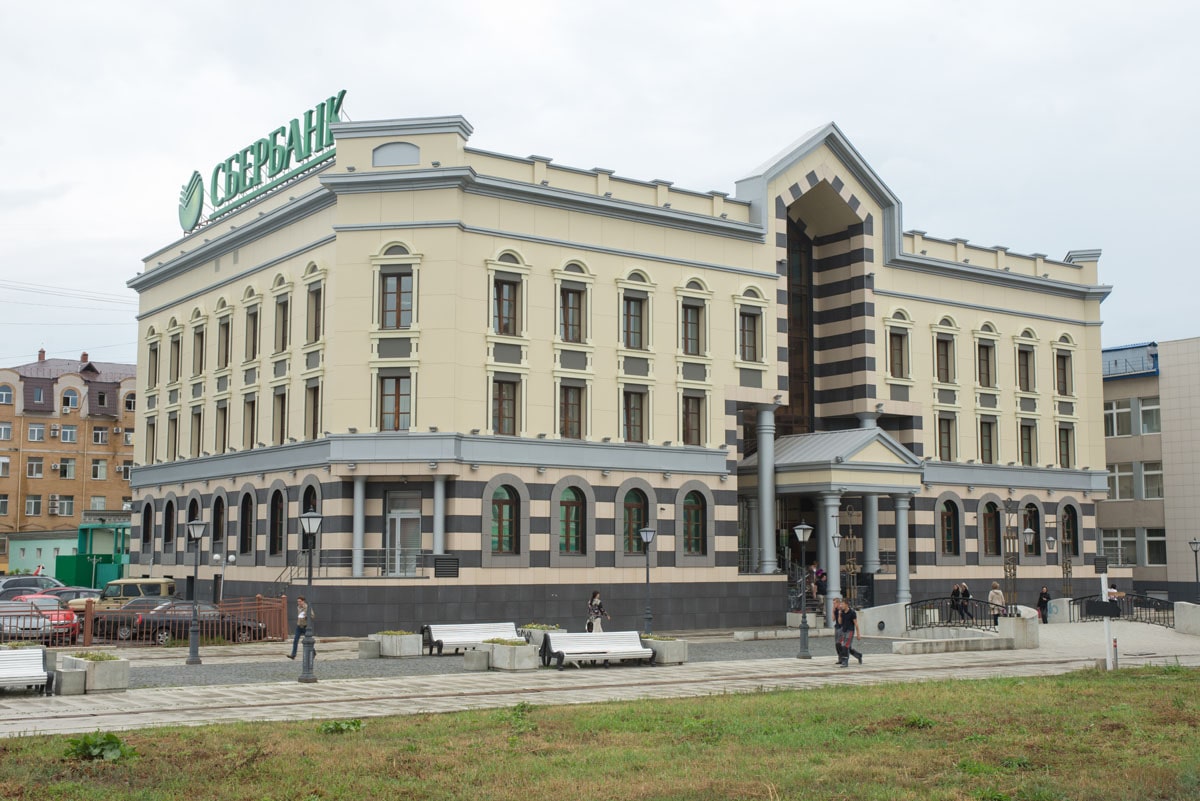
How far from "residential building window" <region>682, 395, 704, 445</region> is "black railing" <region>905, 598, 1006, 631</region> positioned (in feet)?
30.3

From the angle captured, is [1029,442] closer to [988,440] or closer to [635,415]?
[988,440]

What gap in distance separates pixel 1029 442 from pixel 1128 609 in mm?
9118

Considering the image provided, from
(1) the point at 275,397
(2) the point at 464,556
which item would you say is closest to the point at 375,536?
(2) the point at 464,556

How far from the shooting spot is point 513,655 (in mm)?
28953

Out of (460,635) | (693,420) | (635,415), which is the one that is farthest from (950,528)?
(460,635)

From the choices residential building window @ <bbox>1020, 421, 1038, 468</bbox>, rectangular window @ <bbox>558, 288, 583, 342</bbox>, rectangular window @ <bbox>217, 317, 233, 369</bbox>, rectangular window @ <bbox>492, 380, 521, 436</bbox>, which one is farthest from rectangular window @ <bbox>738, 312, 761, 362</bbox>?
rectangular window @ <bbox>217, 317, 233, 369</bbox>

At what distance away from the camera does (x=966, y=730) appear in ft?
57.8

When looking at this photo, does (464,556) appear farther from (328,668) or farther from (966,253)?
(966,253)

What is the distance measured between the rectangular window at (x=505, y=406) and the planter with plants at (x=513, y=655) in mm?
12671

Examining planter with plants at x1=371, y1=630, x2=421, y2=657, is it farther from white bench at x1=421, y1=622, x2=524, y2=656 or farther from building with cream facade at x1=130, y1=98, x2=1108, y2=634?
building with cream facade at x1=130, y1=98, x2=1108, y2=634

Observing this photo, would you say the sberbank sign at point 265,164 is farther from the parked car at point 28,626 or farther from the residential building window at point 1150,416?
the residential building window at point 1150,416

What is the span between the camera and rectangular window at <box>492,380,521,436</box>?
136 ft

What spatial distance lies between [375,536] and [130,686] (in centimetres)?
1608

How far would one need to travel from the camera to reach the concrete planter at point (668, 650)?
30953 millimetres
